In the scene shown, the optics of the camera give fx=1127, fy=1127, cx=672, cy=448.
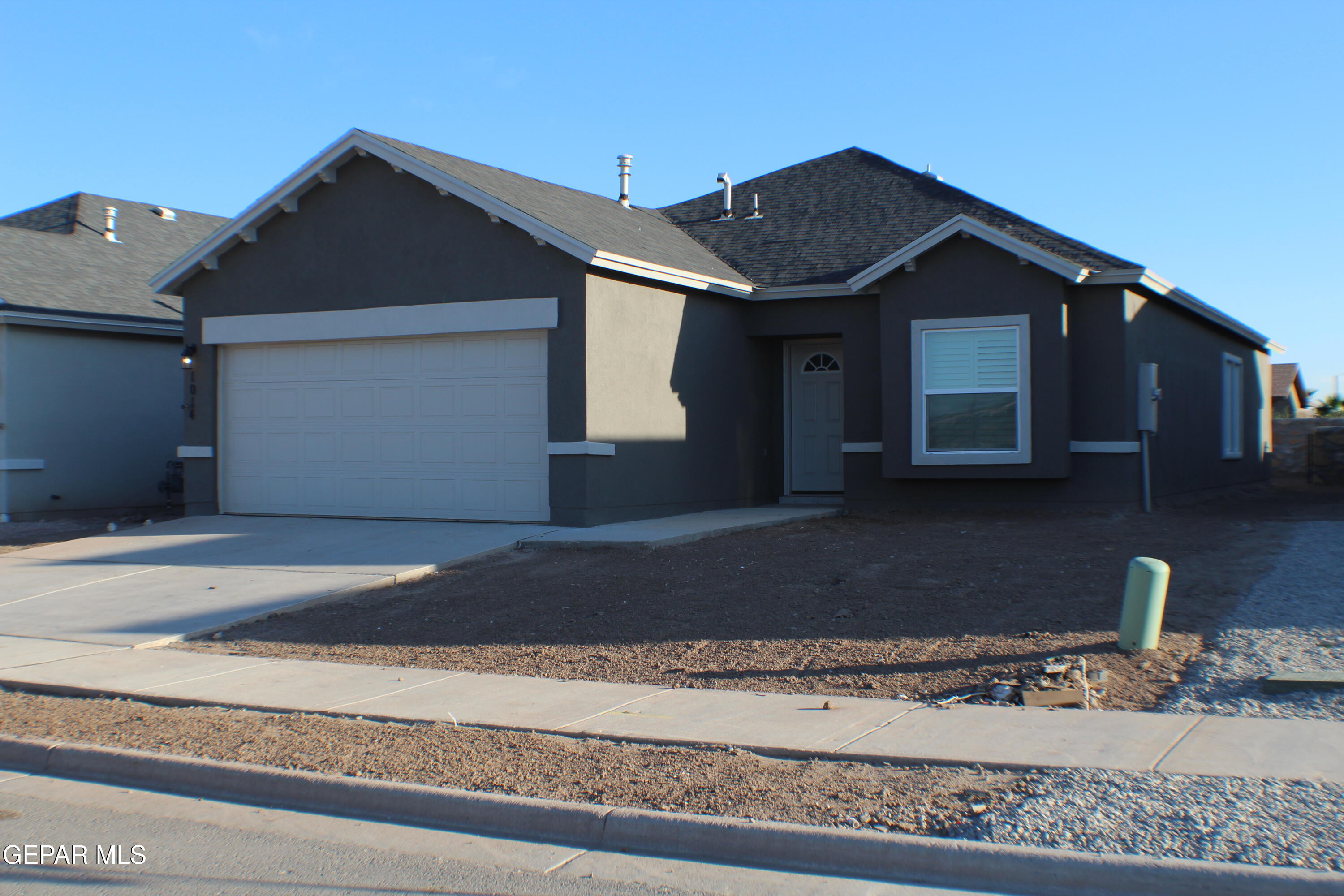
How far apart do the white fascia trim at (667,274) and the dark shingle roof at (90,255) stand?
10.1 m

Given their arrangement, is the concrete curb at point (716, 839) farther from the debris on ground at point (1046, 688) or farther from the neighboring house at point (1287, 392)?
the neighboring house at point (1287, 392)

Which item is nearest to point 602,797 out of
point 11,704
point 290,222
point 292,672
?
point 292,672

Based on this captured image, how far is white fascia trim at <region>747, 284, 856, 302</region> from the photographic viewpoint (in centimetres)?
1595

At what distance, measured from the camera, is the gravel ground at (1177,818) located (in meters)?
4.29

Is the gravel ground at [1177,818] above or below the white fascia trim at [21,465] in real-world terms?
below

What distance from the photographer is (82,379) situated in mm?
18875

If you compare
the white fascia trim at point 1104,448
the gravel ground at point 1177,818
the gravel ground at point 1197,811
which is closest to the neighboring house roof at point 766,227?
the white fascia trim at point 1104,448

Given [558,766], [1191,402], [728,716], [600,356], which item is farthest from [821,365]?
[558,766]

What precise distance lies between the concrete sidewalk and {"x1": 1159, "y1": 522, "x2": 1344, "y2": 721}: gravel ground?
36 cm

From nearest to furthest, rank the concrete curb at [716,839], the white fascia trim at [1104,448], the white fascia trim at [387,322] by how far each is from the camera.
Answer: the concrete curb at [716,839], the white fascia trim at [387,322], the white fascia trim at [1104,448]

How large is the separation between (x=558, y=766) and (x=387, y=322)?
10.2m

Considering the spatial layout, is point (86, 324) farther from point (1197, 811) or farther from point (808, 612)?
point (1197, 811)

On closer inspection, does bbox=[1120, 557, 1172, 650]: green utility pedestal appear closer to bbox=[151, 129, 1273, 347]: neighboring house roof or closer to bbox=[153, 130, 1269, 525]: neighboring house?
bbox=[153, 130, 1269, 525]: neighboring house

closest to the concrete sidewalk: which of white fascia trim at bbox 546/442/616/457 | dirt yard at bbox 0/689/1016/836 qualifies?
dirt yard at bbox 0/689/1016/836
